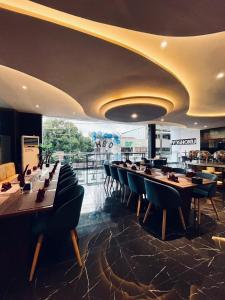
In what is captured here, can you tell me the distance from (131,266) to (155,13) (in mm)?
2671

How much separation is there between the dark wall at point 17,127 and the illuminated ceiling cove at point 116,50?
2.24 m

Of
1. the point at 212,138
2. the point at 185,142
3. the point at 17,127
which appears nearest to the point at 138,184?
the point at 17,127

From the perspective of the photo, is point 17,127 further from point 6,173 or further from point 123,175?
point 123,175

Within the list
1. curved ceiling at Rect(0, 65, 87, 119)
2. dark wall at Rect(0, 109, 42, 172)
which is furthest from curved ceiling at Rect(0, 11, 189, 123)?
dark wall at Rect(0, 109, 42, 172)

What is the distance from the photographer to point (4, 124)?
672cm

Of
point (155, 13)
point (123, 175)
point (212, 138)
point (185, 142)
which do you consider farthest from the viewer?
point (185, 142)

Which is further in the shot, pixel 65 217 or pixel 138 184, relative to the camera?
pixel 138 184

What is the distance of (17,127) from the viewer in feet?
22.6

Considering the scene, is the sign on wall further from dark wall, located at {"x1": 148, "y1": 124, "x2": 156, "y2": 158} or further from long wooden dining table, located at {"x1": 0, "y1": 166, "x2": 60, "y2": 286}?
long wooden dining table, located at {"x1": 0, "y1": 166, "x2": 60, "y2": 286}

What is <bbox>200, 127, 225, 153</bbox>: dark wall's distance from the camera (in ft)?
33.6

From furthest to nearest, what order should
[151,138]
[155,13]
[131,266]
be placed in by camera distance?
[151,138] → [131,266] → [155,13]

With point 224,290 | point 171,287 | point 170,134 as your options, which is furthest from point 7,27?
point 170,134

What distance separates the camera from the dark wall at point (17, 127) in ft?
21.8

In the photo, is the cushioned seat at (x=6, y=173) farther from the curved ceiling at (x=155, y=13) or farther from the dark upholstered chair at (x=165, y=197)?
the curved ceiling at (x=155, y=13)
